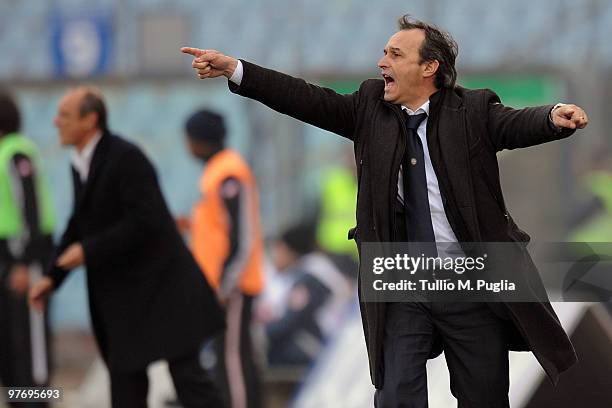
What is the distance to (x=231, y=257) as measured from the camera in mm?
7391

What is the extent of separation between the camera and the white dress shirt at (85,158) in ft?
19.5

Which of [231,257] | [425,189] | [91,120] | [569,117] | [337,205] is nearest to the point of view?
[569,117]

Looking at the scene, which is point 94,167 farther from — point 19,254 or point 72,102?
point 19,254

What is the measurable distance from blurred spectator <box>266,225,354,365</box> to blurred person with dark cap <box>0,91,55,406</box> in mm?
1683

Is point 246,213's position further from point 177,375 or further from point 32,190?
point 177,375

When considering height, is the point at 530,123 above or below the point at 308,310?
above

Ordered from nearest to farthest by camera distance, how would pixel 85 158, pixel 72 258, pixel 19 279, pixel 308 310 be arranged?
pixel 72 258, pixel 85 158, pixel 19 279, pixel 308 310

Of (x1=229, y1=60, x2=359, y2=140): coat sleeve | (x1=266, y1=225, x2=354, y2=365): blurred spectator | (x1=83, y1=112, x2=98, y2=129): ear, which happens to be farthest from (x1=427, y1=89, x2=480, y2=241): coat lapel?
(x1=266, y1=225, x2=354, y2=365): blurred spectator

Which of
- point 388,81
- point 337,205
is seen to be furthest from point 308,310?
point 388,81

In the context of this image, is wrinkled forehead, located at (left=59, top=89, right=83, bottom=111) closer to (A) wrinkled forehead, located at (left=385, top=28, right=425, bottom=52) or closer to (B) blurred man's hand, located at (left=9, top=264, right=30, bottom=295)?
(B) blurred man's hand, located at (left=9, top=264, right=30, bottom=295)

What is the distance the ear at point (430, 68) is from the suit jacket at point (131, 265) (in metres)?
1.65

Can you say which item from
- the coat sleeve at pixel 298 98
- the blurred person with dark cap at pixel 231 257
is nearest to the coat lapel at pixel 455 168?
the coat sleeve at pixel 298 98

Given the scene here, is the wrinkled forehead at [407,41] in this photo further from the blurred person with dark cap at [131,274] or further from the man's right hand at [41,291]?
the man's right hand at [41,291]

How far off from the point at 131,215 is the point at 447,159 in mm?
1778
